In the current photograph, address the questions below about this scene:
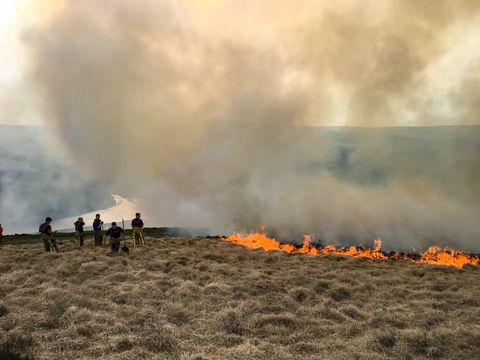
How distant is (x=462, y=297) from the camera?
19.4 m

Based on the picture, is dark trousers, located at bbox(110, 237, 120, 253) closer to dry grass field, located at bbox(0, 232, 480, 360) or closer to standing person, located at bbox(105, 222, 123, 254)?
standing person, located at bbox(105, 222, 123, 254)

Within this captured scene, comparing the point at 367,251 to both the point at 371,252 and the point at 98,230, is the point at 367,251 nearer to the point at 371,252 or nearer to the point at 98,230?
the point at 371,252

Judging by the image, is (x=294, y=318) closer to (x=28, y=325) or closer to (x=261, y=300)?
(x=261, y=300)

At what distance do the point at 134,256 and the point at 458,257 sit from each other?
80.4 feet

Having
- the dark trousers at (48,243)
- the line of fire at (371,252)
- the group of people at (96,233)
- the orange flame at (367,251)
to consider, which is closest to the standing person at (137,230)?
the group of people at (96,233)

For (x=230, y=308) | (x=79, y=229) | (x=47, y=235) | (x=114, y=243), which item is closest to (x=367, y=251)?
(x=230, y=308)

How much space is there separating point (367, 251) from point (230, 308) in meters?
19.5

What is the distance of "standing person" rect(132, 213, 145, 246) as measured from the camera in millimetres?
31947

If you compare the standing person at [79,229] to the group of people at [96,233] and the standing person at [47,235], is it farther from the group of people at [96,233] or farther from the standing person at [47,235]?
the standing person at [47,235]

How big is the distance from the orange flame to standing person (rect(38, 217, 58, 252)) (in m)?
15.0

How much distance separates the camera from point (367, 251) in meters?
33.3

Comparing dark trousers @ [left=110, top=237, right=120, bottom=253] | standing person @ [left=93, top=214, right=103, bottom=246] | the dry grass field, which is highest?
standing person @ [left=93, top=214, right=103, bottom=246]

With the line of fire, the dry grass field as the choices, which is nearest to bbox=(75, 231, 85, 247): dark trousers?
the dry grass field

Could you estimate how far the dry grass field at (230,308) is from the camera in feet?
42.7
